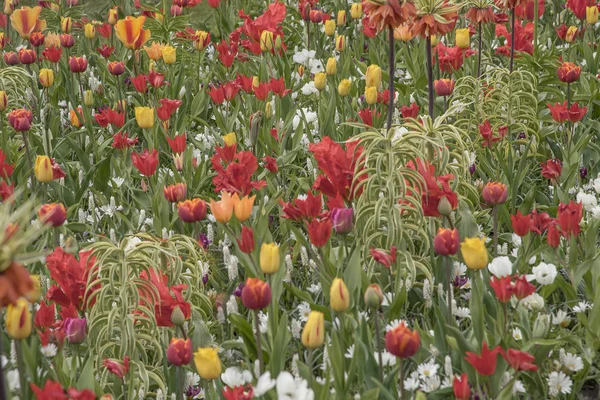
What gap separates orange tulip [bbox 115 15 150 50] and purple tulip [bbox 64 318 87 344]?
8.09 ft

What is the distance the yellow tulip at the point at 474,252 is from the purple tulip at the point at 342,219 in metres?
0.38

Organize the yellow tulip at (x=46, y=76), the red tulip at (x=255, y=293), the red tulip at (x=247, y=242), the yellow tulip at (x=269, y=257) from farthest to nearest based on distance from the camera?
the yellow tulip at (x=46, y=76)
the red tulip at (x=247, y=242)
the yellow tulip at (x=269, y=257)
the red tulip at (x=255, y=293)

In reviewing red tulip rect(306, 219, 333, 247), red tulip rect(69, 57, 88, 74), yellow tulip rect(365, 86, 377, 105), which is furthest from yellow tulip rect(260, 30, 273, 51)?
red tulip rect(306, 219, 333, 247)

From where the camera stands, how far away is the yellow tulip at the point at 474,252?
2025 millimetres

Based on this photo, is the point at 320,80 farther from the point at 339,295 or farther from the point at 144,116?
the point at 339,295

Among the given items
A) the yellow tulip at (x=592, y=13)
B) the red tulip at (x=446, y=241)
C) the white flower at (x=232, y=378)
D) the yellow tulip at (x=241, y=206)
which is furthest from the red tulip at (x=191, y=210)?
the yellow tulip at (x=592, y=13)

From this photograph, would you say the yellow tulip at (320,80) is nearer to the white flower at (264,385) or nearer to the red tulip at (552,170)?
the red tulip at (552,170)

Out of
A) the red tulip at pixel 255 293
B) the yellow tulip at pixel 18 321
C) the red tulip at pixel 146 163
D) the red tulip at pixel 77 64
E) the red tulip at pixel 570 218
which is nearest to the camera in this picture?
the yellow tulip at pixel 18 321

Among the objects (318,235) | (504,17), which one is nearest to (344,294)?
(318,235)

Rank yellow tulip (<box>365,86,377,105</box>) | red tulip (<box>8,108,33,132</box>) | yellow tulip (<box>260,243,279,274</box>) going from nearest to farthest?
yellow tulip (<box>260,243,279,274</box>) → red tulip (<box>8,108,33,132</box>) → yellow tulip (<box>365,86,377,105</box>)

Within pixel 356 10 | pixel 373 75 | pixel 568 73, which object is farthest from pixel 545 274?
pixel 356 10

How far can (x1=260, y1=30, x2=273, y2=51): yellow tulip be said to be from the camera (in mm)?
4738

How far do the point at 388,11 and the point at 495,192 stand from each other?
2.37 feet

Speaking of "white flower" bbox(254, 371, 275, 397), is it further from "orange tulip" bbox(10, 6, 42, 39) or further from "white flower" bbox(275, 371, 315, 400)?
"orange tulip" bbox(10, 6, 42, 39)
